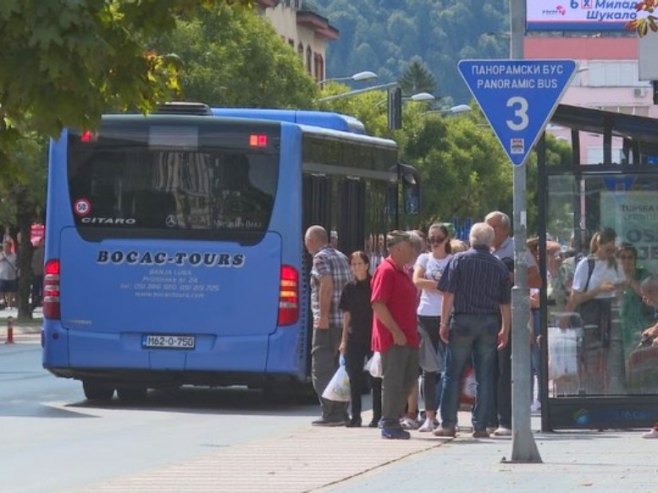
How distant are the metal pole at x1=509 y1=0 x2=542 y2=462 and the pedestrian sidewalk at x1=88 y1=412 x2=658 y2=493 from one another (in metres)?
0.19

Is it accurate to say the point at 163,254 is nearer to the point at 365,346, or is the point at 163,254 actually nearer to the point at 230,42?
the point at 365,346

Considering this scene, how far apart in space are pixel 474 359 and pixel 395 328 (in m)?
0.74

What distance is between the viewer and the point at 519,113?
13586 mm

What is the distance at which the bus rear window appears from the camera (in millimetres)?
19391

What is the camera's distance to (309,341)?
63.7 feet

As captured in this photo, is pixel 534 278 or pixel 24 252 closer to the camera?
pixel 534 278

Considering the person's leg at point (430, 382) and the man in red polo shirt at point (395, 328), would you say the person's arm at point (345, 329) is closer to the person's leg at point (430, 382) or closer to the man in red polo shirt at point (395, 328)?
the person's leg at point (430, 382)

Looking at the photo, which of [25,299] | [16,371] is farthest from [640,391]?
[25,299]

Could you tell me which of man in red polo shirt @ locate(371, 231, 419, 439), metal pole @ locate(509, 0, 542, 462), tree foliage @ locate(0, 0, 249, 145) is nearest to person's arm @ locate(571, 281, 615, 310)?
man in red polo shirt @ locate(371, 231, 419, 439)

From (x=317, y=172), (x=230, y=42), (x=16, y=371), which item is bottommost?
(x=16, y=371)

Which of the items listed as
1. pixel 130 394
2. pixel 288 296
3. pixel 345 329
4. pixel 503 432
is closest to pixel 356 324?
pixel 345 329

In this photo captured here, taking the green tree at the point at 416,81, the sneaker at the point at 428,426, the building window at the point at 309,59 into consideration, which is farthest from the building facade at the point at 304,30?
the green tree at the point at 416,81

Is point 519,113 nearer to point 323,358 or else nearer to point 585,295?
point 585,295

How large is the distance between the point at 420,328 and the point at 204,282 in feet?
9.34
